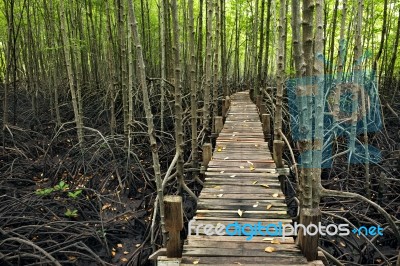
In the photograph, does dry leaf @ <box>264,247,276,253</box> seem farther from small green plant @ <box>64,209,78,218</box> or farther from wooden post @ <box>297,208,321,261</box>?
small green plant @ <box>64,209,78,218</box>

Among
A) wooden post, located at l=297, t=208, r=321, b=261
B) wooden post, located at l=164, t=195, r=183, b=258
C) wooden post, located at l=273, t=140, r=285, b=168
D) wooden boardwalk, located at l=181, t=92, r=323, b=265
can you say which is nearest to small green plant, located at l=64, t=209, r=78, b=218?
wooden boardwalk, located at l=181, t=92, r=323, b=265

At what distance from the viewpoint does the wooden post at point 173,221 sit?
240cm

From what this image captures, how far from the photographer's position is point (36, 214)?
4141 mm

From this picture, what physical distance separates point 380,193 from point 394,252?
104 centimetres

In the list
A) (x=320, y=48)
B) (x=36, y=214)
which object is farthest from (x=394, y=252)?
(x=36, y=214)

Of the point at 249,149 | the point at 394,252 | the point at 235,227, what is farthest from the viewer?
the point at 249,149

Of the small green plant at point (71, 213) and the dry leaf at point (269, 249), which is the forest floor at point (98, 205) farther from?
the dry leaf at point (269, 249)

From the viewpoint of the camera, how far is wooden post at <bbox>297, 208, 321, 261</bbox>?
90.4 inches

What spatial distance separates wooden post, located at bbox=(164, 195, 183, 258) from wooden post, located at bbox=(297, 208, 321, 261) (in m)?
0.89

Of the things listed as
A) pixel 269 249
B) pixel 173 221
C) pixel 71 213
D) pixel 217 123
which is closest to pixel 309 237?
pixel 269 249

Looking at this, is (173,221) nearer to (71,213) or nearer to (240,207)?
(240,207)

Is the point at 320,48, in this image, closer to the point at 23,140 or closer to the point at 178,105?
the point at 178,105

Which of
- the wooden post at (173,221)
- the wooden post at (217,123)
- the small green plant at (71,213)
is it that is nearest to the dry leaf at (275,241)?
the wooden post at (173,221)

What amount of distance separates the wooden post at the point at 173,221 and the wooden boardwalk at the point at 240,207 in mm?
131
